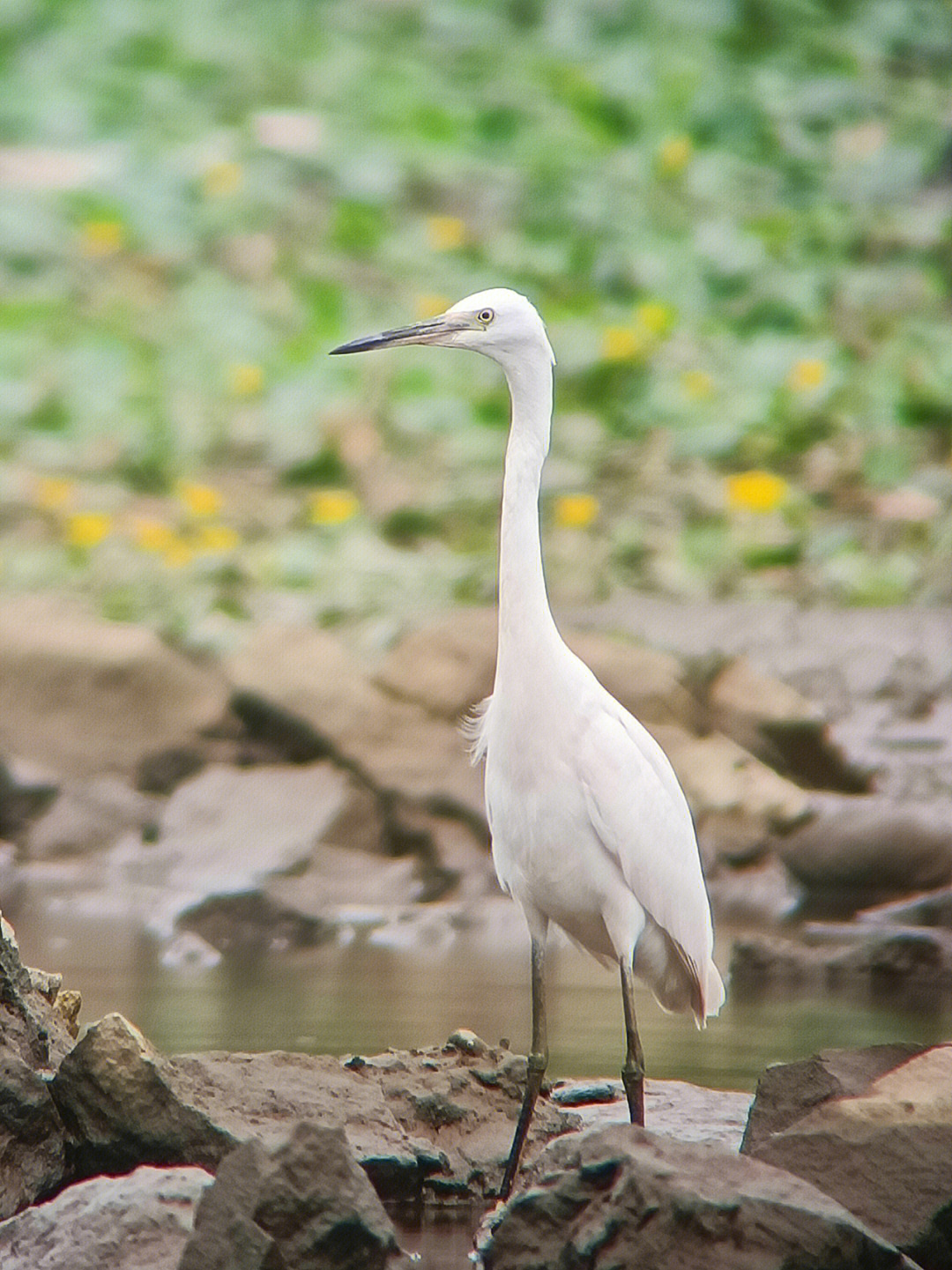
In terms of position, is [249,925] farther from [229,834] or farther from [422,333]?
[422,333]

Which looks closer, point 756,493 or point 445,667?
point 445,667

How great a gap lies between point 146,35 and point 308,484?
7.90 metres

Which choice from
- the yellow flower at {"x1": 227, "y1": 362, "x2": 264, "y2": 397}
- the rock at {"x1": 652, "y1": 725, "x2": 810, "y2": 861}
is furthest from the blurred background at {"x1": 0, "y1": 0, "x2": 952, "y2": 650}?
the rock at {"x1": 652, "y1": 725, "x2": 810, "y2": 861}

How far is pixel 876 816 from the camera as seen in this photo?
29.0 feet

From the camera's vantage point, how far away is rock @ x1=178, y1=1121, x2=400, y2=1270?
11.3 feet

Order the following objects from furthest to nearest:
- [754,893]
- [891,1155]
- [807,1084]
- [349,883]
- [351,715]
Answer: [351,715], [754,893], [349,883], [807,1084], [891,1155]

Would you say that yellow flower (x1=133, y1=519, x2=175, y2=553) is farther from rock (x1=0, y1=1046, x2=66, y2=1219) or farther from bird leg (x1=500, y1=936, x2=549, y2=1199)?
rock (x1=0, y1=1046, x2=66, y2=1219)

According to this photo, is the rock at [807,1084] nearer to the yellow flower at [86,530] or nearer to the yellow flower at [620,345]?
the yellow flower at [86,530]

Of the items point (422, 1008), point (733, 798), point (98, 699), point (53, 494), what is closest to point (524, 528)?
point (422, 1008)

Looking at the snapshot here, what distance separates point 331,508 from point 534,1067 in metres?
8.56

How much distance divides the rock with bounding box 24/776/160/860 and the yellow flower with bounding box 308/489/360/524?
331 cm

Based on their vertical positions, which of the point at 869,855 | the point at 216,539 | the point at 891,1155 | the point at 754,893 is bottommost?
the point at 754,893

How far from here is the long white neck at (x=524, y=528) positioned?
4652mm

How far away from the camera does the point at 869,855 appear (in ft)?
28.8
